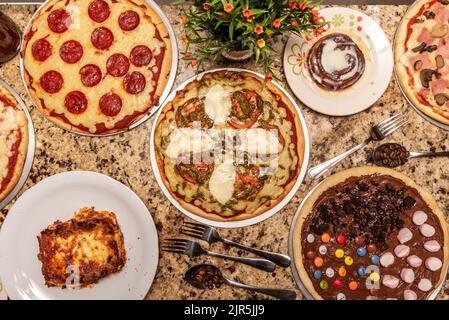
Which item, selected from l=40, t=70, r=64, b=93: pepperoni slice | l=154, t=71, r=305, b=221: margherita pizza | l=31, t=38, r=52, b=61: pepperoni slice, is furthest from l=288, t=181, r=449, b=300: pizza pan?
l=31, t=38, r=52, b=61: pepperoni slice

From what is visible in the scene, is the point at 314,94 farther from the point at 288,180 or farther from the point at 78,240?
the point at 78,240

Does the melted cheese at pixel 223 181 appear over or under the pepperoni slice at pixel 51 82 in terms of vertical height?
under

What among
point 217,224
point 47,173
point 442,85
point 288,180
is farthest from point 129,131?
point 442,85

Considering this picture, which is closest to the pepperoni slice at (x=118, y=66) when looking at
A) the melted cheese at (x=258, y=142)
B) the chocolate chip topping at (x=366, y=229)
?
the melted cheese at (x=258, y=142)

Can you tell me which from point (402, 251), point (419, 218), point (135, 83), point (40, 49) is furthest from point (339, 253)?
point (40, 49)

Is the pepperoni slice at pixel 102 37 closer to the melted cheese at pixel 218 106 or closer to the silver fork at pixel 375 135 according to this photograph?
the melted cheese at pixel 218 106
